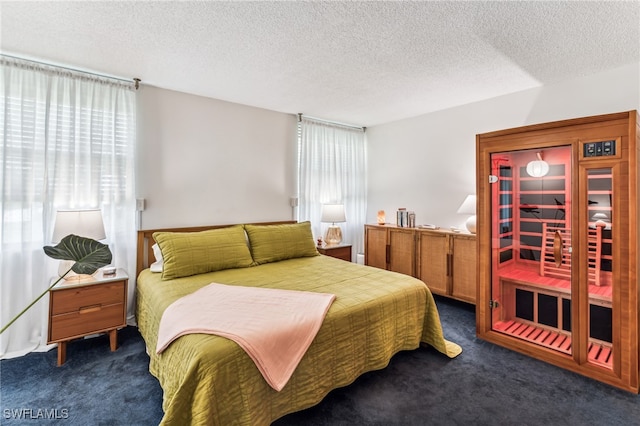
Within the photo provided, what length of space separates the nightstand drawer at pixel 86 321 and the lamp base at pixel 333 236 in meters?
2.61

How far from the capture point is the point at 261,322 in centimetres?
177

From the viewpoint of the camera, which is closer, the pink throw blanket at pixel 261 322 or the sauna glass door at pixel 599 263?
the pink throw blanket at pixel 261 322

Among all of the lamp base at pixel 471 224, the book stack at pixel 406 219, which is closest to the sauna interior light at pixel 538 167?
the lamp base at pixel 471 224

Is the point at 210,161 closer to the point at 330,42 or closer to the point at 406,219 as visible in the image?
the point at 330,42

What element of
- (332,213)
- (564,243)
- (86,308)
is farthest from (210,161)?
(564,243)

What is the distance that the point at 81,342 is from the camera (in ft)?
8.99

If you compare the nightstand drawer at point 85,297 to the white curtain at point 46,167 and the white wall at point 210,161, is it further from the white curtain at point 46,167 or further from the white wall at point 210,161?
the white wall at point 210,161

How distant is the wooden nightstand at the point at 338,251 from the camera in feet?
13.6

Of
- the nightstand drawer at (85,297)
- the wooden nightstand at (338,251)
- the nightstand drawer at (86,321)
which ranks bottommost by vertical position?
the nightstand drawer at (86,321)

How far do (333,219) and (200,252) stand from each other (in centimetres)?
197

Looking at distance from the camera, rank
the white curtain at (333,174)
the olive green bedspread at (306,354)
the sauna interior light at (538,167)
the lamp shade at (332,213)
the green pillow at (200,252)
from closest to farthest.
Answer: the olive green bedspread at (306,354) < the sauna interior light at (538,167) < the green pillow at (200,252) < the lamp shade at (332,213) < the white curtain at (333,174)

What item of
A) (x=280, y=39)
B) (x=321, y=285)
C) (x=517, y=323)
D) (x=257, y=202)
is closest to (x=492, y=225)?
(x=517, y=323)

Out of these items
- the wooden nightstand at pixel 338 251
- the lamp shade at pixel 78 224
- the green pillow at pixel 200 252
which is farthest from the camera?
the wooden nightstand at pixel 338 251

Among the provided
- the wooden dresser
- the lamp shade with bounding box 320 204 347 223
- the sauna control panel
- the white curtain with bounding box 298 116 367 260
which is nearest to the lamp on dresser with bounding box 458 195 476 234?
the wooden dresser
